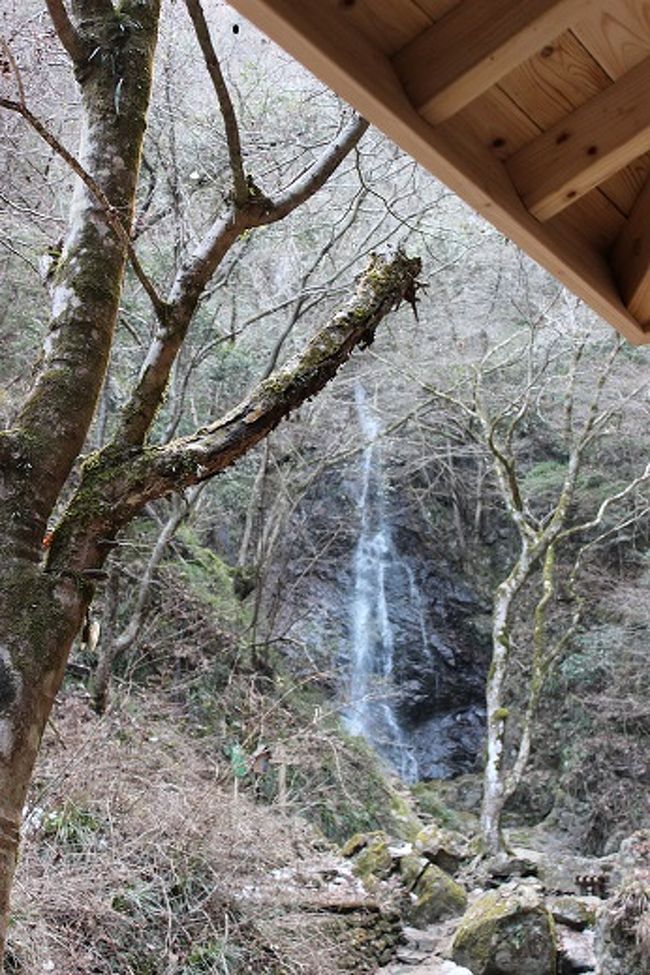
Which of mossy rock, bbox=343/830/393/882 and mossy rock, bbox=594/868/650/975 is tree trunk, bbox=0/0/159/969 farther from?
mossy rock, bbox=343/830/393/882

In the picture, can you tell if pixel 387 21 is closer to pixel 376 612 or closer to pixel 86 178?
pixel 86 178

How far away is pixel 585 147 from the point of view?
1.78 metres

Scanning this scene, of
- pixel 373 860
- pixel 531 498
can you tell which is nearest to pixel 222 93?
pixel 373 860

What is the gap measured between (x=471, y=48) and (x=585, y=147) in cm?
46

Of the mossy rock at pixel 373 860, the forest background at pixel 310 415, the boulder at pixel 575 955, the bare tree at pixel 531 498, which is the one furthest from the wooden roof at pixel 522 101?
the bare tree at pixel 531 498

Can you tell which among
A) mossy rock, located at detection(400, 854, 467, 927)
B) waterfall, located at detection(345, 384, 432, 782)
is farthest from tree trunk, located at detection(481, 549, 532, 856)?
waterfall, located at detection(345, 384, 432, 782)

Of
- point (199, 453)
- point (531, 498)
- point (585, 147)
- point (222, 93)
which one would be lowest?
point (199, 453)

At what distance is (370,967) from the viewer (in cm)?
629

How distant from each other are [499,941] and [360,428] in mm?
7833

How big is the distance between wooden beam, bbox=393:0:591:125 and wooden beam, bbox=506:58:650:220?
37 cm

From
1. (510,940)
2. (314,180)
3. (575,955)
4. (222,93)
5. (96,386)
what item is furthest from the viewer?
(575,955)

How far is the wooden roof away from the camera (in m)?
1.35

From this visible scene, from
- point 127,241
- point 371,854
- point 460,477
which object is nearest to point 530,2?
point 127,241

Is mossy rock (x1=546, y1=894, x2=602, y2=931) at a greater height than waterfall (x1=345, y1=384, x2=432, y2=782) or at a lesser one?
lesser
